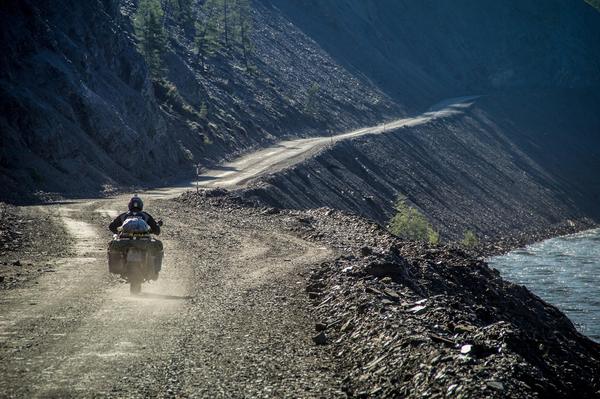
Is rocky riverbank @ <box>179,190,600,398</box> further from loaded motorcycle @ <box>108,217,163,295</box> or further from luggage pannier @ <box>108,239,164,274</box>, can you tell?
luggage pannier @ <box>108,239,164,274</box>

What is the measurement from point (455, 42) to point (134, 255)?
16896 centimetres

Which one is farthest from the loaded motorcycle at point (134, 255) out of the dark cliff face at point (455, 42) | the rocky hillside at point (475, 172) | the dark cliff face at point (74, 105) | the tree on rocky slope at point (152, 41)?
the dark cliff face at point (455, 42)

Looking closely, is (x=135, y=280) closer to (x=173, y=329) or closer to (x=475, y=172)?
(x=173, y=329)

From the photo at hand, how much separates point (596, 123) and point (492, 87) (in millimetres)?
26280

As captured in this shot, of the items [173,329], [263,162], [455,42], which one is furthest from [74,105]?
[455,42]

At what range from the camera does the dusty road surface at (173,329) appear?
30.8ft

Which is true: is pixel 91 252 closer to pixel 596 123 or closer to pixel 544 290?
pixel 544 290

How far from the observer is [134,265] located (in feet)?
51.4

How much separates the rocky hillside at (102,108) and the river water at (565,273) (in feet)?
84.2

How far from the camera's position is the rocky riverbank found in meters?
9.70

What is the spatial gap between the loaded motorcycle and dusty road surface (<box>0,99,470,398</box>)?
401 mm

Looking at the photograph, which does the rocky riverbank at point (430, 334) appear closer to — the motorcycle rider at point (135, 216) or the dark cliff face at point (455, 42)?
the motorcycle rider at point (135, 216)

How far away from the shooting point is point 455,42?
174750mm

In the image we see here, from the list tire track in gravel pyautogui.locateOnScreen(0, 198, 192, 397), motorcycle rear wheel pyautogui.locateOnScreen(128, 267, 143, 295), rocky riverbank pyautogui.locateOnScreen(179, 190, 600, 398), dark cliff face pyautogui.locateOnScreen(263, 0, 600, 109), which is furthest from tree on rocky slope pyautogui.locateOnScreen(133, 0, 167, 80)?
dark cliff face pyautogui.locateOnScreen(263, 0, 600, 109)
